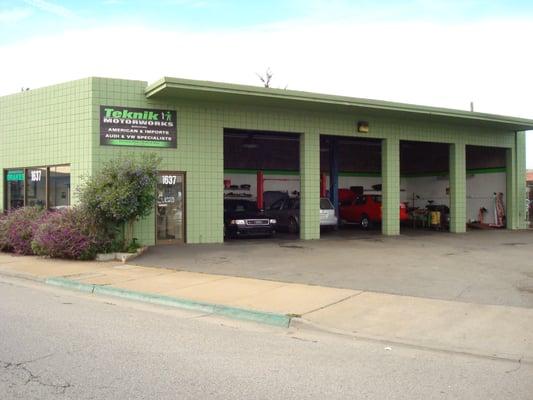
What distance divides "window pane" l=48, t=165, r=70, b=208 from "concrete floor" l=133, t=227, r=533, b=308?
3.65 metres

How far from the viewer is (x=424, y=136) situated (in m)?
21.7

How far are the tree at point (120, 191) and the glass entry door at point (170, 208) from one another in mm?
2377

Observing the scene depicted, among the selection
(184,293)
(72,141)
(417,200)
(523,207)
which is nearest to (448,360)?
(184,293)

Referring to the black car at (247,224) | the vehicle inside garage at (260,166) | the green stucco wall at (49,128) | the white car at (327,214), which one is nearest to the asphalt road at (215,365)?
the green stucco wall at (49,128)

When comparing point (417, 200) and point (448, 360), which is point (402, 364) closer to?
point (448, 360)

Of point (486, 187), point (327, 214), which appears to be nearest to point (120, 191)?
point (327, 214)

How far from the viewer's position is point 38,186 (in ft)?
59.4

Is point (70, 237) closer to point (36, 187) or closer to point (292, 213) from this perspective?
point (36, 187)

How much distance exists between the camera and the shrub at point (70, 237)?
552 inches

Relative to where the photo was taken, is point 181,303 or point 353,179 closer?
point 181,303

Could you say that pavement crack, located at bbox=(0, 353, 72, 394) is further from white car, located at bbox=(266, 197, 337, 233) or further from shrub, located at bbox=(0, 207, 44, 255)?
white car, located at bbox=(266, 197, 337, 233)

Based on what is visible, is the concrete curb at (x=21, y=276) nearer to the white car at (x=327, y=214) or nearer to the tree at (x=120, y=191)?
the tree at (x=120, y=191)

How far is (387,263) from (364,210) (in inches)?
495

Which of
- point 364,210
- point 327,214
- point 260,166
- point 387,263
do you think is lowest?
point 387,263
